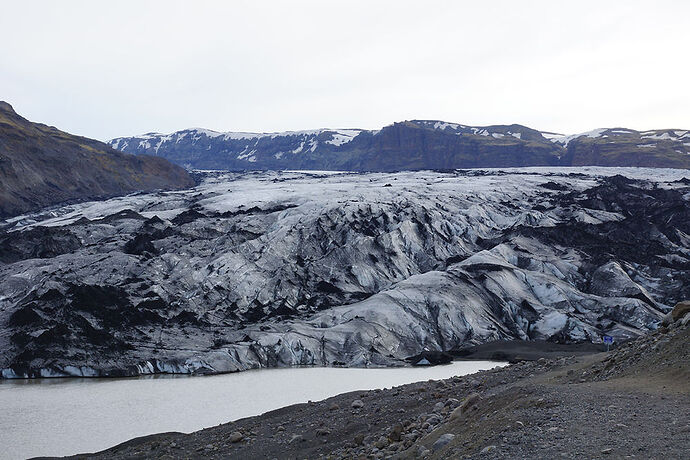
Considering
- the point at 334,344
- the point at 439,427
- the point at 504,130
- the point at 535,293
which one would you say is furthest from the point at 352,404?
the point at 504,130

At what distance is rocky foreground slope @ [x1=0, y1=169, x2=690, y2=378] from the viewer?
94.0 feet

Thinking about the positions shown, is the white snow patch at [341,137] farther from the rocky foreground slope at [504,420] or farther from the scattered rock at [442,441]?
the scattered rock at [442,441]

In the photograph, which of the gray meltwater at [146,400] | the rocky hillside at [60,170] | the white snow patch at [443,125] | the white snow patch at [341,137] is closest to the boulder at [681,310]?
the gray meltwater at [146,400]

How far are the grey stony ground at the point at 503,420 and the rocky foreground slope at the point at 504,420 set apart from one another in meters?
0.02

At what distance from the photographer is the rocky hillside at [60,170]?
230ft

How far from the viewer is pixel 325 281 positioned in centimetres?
3712

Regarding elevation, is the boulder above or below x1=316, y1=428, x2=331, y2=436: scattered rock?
→ above

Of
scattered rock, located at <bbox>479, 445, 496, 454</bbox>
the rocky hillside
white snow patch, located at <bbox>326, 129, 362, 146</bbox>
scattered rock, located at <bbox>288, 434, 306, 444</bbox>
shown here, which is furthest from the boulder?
white snow patch, located at <bbox>326, 129, 362, 146</bbox>

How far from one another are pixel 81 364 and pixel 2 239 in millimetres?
21697

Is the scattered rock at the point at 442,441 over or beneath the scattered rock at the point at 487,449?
beneath

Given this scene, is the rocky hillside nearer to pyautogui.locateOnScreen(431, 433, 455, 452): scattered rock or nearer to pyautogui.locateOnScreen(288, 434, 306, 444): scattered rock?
pyautogui.locateOnScreen(288, 434, 306, 444): scattered rock

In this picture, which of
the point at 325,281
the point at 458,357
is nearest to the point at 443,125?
the point at 325,281

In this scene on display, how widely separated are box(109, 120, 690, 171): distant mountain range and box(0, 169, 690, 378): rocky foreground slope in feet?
179

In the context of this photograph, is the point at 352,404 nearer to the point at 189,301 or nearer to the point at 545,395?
the point at 545,395
